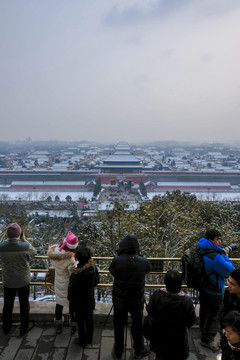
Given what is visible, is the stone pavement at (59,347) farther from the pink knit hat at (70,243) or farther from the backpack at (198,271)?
the pink knit hat at (70,243)

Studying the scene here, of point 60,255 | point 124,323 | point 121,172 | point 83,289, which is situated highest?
point 60,255

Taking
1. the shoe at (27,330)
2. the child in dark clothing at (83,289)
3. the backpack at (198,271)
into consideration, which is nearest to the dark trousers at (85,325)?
the child in dark clothing at (83,289)

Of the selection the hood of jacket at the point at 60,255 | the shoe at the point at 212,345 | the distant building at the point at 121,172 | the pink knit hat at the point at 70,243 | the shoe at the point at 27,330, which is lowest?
the distant building at the point at 121,172

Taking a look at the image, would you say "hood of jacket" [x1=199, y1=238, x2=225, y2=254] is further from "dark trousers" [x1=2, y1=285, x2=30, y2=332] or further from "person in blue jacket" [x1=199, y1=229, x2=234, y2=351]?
"dark trousers" [x1=2, y1=285, x2=30, y2=332]

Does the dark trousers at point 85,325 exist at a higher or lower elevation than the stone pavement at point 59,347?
higher

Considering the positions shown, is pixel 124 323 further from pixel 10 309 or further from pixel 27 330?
pixel 10 309

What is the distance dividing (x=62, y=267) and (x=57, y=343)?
0.59 m

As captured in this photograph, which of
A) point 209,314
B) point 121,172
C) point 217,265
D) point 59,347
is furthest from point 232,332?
point 121,172

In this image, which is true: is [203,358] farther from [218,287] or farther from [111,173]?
[111,173]

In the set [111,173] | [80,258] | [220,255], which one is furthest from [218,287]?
[111,173]

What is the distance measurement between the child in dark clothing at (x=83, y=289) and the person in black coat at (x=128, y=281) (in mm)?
172

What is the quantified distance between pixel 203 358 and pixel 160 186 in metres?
29.4

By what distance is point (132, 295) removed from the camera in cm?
185

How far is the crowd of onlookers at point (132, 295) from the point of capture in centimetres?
151
